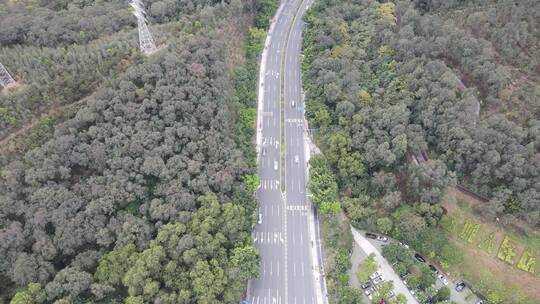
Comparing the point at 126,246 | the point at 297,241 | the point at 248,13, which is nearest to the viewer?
the point at 126,246

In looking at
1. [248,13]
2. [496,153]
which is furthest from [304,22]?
[496,153]

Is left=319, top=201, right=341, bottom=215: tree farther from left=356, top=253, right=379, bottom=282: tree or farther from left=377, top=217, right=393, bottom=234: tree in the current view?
left=356, top=253, right=379, bottom=282: tree

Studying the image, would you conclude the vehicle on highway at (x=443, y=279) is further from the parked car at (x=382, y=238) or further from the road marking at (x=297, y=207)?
the road marking at (x=297, y=207)

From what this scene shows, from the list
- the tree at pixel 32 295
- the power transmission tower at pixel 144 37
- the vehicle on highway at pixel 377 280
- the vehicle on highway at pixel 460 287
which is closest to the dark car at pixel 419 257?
the vehicle on highway at pixel 460 287

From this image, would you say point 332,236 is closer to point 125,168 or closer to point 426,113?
point 426,113

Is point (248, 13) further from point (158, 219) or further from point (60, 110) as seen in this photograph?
point (158, 219)
